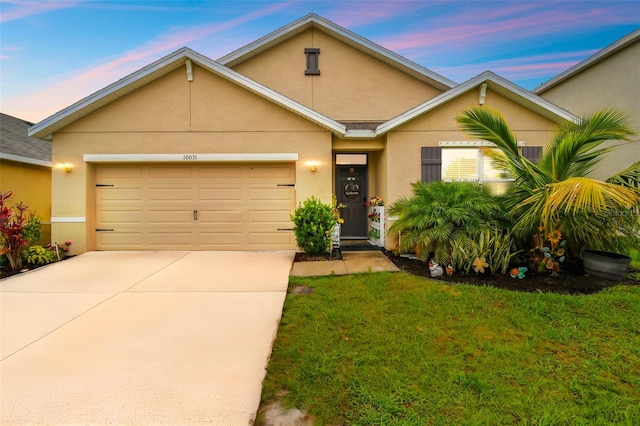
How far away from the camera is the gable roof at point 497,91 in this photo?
279 inches

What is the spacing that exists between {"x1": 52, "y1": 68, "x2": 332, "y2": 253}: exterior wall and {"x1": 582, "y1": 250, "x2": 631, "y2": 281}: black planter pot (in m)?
5.61

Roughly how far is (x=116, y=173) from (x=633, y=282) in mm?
11578

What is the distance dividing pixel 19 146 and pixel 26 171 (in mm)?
983

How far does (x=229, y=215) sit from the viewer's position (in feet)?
25.3

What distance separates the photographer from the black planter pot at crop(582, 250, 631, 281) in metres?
4.87

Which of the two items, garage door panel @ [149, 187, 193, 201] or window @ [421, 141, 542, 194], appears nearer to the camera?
window @ [421, 141, 542, 194]

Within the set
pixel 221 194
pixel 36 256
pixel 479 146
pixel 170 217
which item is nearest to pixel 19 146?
pixel 36 256

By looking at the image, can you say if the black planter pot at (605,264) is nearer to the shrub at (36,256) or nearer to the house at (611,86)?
the house at (611,86)

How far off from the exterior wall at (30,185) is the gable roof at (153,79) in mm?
2153

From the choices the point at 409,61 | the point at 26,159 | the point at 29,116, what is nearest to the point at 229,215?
the point at 26,159

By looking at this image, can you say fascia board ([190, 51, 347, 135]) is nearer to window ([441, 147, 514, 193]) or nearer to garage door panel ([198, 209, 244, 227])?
garage door panel ([198, 209, 244, 227])

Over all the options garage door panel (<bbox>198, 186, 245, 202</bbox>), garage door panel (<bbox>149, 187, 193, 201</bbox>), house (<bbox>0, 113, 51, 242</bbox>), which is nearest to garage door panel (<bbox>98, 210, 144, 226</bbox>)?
garage door panel (<bbox>149, 187, 193, 201</bbox>)

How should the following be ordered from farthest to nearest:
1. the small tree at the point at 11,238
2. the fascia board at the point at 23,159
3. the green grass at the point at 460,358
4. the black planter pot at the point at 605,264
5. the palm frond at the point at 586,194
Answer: the fascia board at the point at 23,159, the small tree at the point at 11,238, the black planter pot at the point at 605,264, the palm frond at the point at 586,194, the green grass at the point at 460,358

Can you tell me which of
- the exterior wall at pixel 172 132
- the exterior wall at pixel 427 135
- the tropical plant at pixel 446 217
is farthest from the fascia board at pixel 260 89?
the tropical plant at pixel 446 217
